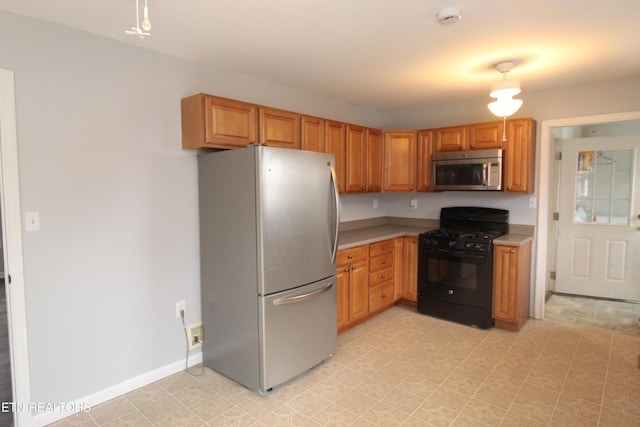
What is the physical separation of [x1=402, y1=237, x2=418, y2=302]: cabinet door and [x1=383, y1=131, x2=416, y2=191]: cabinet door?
684 mm

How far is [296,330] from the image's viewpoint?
103 inches

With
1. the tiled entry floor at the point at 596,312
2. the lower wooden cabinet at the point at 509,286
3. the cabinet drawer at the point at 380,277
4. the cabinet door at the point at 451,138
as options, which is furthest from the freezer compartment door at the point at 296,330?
the tiled entry floor at the point at 596,312

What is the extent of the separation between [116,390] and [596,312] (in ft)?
15.7

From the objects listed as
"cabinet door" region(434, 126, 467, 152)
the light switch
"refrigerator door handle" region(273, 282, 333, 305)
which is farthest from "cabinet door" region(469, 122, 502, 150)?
the light switch

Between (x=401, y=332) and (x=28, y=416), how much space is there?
2877mm

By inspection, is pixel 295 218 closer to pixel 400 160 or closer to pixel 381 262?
pixel 381 262

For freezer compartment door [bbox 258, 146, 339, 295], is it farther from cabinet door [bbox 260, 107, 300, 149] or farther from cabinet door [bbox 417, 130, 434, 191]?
cabinet door [bbox 417, 130, 434, 191]

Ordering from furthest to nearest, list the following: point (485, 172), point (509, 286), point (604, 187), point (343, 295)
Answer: point (604, 187) < point (485, 172) < point (509, 286) < point (343, 295)

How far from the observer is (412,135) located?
427 cm

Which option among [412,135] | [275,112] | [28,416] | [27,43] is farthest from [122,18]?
[412,135]

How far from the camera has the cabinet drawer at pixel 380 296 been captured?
3.72 m

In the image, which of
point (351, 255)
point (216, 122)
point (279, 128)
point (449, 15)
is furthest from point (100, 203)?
point (449, 15)

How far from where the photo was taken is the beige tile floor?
220 cm

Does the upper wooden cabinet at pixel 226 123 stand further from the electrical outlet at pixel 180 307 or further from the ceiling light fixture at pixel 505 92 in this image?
the ceiling light fixture at pixel 505 92
